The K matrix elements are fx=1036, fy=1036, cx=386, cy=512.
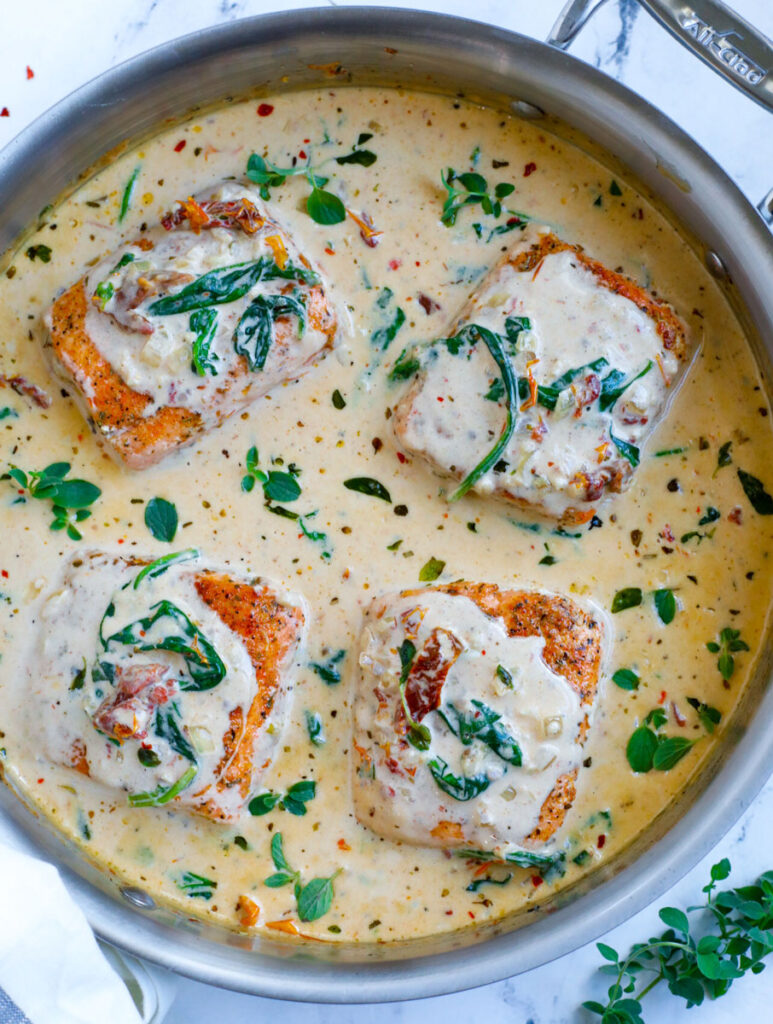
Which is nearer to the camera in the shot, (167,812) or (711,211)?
(711,211)

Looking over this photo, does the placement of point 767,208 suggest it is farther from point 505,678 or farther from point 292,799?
point 292,799

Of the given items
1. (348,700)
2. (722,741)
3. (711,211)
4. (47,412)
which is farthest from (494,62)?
(722,741)

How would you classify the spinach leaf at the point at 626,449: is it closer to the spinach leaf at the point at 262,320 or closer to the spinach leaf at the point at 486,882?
the spinach leaf at the point at 262,320

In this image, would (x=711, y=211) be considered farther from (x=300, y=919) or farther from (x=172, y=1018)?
(x=172, y=1018)

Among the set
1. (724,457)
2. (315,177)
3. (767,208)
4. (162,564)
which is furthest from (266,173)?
(724,457)

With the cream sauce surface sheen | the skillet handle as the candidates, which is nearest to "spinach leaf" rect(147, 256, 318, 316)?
the cream sauce surface sheen

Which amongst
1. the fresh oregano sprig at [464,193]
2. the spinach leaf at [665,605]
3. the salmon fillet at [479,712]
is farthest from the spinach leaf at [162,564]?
the spinach leaf at [665,605]
